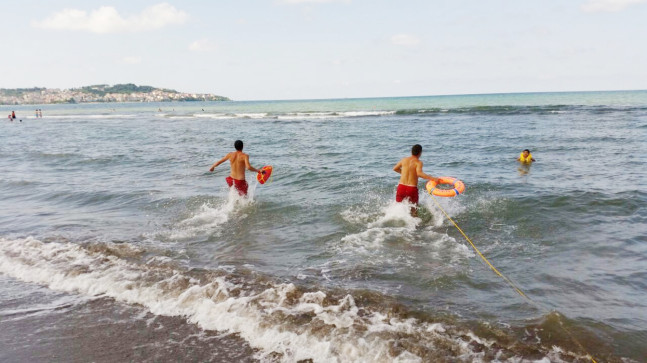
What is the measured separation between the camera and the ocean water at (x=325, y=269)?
5.04 meters

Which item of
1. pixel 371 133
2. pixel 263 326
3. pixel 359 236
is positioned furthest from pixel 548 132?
pixel 263 326

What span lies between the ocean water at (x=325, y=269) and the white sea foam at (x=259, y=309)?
0.10ft

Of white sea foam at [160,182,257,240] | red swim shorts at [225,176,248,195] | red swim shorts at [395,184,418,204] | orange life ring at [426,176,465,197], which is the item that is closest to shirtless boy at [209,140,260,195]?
red swim shorts at [225,176,248,195]

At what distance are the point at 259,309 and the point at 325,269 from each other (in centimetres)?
174

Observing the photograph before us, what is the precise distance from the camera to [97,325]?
219 inches

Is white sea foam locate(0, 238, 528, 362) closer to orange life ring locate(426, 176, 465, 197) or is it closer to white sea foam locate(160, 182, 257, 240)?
white sea foam locate(160, 182, 257, 240)

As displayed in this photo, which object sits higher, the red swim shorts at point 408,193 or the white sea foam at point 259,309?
the red swim shorts at point 408,193

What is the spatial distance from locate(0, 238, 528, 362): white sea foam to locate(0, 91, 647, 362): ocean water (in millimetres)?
29

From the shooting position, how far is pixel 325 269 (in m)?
7.25

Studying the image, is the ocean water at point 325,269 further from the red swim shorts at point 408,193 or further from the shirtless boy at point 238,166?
the shirtless boy at point 238,166

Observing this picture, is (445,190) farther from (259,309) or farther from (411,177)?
(259,309)

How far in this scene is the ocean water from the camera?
504 cm

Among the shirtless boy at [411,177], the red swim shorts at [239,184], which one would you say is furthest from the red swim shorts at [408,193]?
the red swim shorts at [239,184]

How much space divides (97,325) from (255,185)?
8192 mm
